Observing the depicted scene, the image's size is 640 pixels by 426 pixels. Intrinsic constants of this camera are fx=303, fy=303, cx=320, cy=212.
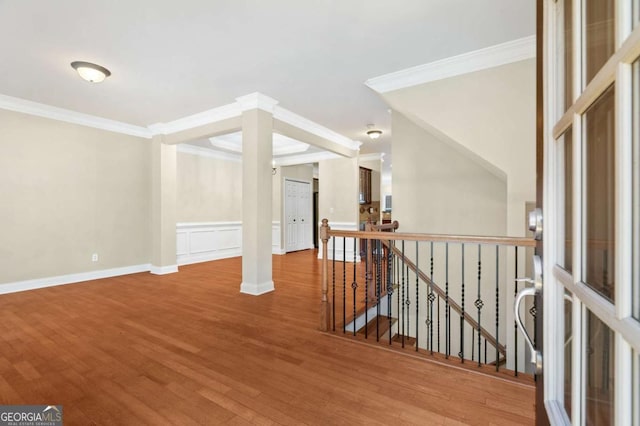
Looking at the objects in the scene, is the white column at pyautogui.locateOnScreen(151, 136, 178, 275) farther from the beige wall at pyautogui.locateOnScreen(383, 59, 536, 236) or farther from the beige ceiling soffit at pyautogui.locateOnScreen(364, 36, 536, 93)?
the beige wall at pyautogui.locateOnScreen(383, 59, 536, 236)

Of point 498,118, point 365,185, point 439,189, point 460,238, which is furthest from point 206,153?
point 460,238

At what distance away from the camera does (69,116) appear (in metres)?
4.46

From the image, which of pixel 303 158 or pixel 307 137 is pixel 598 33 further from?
pixel 303 158

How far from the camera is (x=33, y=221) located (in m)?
4.20

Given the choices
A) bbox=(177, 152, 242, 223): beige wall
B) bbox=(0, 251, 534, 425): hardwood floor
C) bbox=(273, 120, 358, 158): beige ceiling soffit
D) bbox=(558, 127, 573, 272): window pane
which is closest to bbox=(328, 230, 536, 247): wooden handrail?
bbox=(0, 251, 534, 425): hardwood floor

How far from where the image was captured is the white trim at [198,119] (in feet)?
13.8

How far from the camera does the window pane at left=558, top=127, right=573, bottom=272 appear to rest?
69cm

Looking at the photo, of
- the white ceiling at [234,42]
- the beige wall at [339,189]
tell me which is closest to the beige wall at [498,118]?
the white ceiling at [234,42]

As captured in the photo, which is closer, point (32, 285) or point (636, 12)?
point (636, 12)

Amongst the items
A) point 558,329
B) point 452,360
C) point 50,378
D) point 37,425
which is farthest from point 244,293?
point 558,329

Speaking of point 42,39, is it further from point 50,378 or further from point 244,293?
point 244,293

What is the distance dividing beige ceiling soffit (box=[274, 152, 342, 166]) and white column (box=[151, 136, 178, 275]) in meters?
2.76

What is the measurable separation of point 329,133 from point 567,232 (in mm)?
4962

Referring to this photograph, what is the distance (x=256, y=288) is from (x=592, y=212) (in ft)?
11.9
